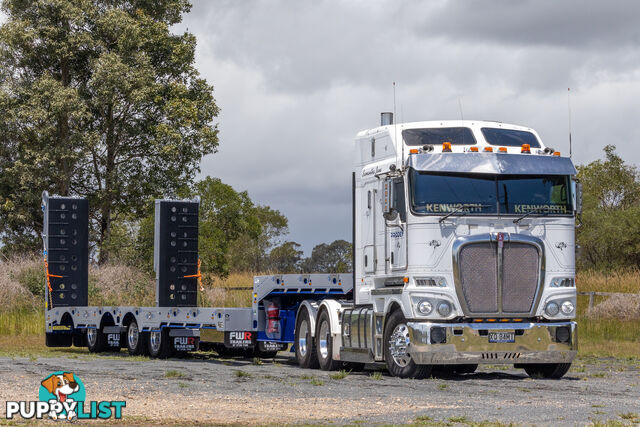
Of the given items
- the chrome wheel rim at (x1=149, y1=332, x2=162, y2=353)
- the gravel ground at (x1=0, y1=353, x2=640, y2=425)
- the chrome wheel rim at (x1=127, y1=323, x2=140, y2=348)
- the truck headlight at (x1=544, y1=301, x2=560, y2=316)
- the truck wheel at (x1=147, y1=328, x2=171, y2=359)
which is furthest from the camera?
the chrome wheel rim at (x1=127, y1=323, x2=140, y2=348)

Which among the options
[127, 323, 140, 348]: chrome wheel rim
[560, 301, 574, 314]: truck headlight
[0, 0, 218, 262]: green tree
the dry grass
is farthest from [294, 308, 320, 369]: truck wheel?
[0, 0, 218, 262]: green tree

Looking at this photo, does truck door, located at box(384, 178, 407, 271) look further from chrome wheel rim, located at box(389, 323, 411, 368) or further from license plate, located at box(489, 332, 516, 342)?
license plate, located at box(489, 332, 516, 342)

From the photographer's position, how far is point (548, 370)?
60.3 ft

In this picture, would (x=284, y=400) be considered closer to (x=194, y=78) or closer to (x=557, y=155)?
(x=557, y=155)

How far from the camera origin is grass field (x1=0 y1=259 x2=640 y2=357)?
97.9ft

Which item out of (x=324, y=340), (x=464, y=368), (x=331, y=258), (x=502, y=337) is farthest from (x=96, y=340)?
(x=502, y=337)

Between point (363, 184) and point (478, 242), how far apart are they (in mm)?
2897

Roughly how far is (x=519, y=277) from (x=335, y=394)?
4.37m

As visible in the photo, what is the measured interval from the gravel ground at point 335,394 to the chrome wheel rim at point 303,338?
0.72 meters

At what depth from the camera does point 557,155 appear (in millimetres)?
17953

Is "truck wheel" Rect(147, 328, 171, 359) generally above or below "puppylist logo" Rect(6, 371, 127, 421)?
above

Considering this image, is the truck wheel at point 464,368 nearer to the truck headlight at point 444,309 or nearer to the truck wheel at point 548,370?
the truck wheel at point 548,370

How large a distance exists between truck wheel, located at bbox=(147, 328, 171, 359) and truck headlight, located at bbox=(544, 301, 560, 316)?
29.4 ft

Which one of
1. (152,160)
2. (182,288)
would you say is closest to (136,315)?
(182,288)
